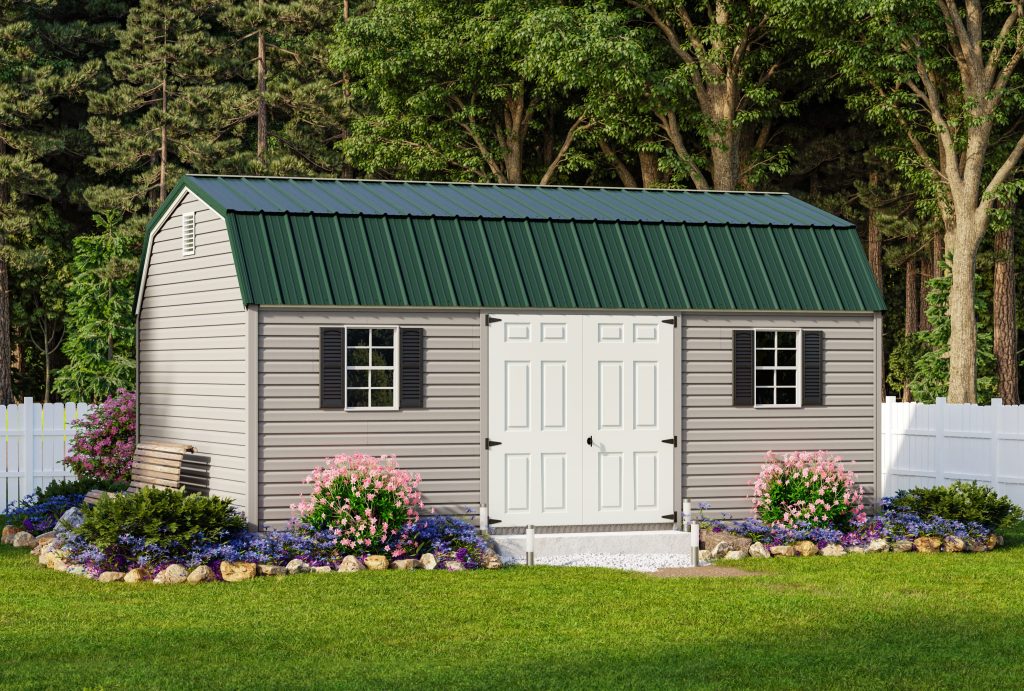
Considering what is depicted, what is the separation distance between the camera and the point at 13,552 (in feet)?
54.2

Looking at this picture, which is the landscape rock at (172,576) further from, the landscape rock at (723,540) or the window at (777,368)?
the window at (777,368)

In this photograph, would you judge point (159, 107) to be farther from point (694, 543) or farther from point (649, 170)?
point (694, 543)

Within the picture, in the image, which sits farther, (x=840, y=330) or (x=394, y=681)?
(x=840, y=330)

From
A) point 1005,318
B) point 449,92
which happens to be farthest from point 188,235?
point 1005,318

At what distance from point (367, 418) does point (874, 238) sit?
24.4 m

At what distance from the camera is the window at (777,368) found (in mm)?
17547

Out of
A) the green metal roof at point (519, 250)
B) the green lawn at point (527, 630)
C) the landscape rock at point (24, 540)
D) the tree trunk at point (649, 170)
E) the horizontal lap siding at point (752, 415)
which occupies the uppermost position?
the tree trunk at point (649, 170)

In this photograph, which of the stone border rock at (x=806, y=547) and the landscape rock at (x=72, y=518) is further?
the landscape rock at (x=72, y=518)

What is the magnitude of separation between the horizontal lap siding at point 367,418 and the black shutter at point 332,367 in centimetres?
8

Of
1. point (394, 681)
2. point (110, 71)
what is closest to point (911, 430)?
point (394, 681)

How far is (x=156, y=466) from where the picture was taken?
57.2 ft

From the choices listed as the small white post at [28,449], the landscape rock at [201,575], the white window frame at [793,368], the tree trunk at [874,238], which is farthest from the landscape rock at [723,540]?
the tree trunk at [874,238]

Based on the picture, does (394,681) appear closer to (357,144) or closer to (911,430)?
(911,430)

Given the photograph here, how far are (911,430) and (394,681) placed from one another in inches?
570
